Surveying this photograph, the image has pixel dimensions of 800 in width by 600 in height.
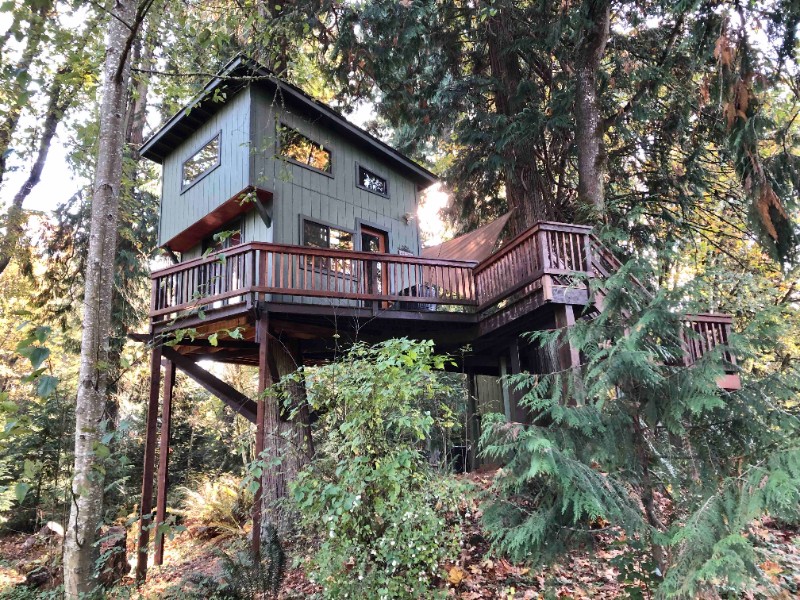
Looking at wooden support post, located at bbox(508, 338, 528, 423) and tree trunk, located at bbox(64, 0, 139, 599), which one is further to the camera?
wooden support post, located at bbox(508, 338, 528, 423)

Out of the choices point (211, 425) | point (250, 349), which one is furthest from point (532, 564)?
point (211, 425)

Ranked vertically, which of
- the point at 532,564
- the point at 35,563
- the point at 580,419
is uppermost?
the point at 580,419

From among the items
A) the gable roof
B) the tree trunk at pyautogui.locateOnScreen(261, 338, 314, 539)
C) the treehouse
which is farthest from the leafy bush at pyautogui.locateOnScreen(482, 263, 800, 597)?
the gable roof

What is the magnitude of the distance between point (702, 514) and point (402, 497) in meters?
2.25

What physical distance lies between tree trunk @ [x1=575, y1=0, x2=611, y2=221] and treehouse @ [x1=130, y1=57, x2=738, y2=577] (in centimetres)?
177

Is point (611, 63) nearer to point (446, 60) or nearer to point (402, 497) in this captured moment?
point (446, 60)

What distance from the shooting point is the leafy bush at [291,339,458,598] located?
4.08 metres

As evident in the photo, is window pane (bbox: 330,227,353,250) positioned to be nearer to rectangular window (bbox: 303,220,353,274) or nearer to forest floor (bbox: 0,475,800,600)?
rectangular window (bbox: 303,220,353,274)

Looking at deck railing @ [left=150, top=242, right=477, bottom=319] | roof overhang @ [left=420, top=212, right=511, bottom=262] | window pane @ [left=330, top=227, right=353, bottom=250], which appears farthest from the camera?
window pane @ [left=330, top=227, right=353, bottom=250]

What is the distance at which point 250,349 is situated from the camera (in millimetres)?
9523

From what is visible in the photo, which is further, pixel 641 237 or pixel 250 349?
pixel 641 237

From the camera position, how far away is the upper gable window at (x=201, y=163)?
9.75 metres

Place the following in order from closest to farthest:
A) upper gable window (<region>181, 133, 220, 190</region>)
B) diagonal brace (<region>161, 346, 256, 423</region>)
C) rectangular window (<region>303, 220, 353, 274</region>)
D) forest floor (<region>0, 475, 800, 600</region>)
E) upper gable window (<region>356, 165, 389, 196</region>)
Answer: forest floor (<region>0, 475, 800, 600</region>) < diagonal brace (<region>161, 346, 256, 423</region>) < rectangular window (<region>303, 220, 353, 274</region>) < upper gable window (<region>181, 133, 220, 190</region>) < upper gable window (<region>356, 165, 389, 196</region>)

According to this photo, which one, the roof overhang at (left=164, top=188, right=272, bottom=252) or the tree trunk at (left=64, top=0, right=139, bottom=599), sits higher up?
the roof overhang at (left=164, top=188, right=272, bottom=252)
